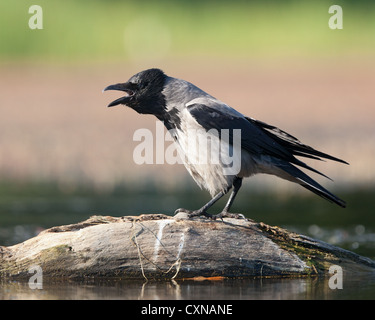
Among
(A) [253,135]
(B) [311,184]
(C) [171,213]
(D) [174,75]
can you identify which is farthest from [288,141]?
(D) [174,75]

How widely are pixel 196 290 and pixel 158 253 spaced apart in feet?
1.97

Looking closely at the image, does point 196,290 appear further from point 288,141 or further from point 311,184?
point 288,141

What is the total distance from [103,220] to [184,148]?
1104 millimetres

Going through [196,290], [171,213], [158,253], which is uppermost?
[158,253]

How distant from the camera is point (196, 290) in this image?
20.9 ft

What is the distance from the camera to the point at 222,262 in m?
6.82

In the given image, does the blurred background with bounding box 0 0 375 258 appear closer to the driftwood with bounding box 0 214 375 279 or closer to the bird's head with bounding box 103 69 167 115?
the driftwood with bounding box 0 214 375 279

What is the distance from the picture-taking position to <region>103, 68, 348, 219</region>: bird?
7465 mm

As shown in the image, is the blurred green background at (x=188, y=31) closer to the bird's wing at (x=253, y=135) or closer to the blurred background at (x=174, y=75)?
the blurred background at (x=174, y=75)

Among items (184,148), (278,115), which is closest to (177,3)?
(278,115)

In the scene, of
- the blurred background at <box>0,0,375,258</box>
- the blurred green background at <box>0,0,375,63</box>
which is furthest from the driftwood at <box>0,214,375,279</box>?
the blurred green background at <box>0,0,375,63</box>

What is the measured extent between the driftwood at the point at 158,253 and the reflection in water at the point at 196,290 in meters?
0.12

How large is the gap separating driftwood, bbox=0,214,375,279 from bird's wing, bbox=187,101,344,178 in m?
0.93
